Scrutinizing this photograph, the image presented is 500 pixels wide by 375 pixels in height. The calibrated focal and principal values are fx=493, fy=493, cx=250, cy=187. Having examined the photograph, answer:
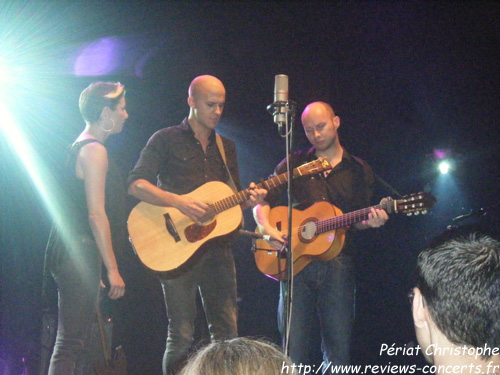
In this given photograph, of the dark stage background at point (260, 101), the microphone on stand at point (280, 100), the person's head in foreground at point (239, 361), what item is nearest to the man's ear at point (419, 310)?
the person's head in foreground at point (239, 361)

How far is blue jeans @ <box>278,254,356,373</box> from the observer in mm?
3412

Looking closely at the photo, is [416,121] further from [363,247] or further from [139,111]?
[139,111]

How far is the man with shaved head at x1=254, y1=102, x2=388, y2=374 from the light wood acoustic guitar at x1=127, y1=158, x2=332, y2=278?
0.34 m

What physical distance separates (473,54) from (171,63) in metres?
3.64

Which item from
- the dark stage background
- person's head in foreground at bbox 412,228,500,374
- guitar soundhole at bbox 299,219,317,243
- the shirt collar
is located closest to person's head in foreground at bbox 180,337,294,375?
person's head in foreground at bbox 412,228,500,374

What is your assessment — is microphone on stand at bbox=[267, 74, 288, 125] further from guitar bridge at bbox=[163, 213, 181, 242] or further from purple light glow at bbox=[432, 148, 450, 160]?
purple light glow at bbox=[432, 148, 450, 160]

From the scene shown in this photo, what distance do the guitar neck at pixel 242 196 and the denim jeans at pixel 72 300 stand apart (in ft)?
3.01

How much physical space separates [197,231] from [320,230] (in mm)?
904

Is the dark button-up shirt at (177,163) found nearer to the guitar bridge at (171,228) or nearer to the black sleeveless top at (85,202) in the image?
the guitar bridge at (171,228)

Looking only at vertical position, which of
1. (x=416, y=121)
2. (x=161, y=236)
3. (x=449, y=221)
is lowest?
(x=161, y=236)

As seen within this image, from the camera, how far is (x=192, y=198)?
11.0 ft

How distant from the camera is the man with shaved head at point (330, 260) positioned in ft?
11.3

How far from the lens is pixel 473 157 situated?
6.36 metres

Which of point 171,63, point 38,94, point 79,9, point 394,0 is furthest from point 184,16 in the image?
point 394,0
